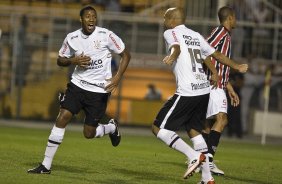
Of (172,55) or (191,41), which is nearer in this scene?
(172,55)

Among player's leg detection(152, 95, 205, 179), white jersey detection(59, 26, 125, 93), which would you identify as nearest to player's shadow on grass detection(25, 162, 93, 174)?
white jersey detection(59, 26, 125, 93)

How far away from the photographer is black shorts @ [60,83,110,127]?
42.3 ft

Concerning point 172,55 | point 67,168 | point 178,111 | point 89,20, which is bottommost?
point 67,168

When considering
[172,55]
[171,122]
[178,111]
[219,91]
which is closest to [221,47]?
[219,91]

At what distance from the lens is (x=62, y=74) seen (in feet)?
101

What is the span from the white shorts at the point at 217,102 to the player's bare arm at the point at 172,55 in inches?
113

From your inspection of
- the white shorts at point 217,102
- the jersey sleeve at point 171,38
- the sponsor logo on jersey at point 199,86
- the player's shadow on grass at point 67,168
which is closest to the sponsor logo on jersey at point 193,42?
the jersey sleeve at point 171,38

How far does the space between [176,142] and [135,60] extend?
18.8 metres

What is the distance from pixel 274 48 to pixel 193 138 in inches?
724

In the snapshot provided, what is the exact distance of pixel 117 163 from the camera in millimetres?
15094

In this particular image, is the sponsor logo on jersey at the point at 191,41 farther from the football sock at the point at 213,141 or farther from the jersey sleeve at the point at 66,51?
the football sock at the point at 213,141

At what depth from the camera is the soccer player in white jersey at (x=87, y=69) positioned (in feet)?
41.9

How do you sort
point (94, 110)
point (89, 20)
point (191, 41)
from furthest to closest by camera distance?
point (94, 110) < point (89, 20) < point (191, 41)

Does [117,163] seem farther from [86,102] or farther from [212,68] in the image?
[212,68]
